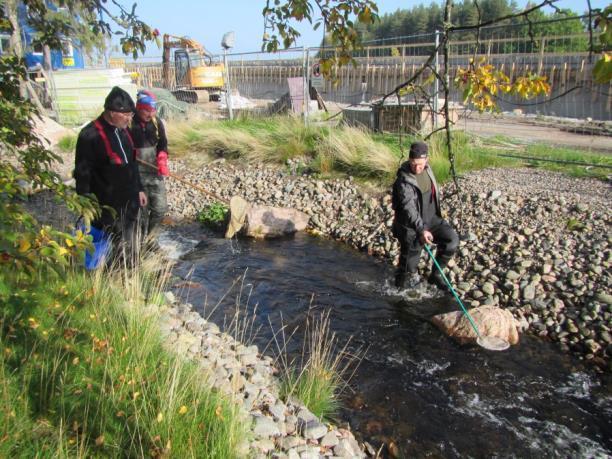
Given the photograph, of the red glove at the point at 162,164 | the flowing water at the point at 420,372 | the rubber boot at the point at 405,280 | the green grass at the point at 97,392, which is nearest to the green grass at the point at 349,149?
the rubber boot at the point at 405,280

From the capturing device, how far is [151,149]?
280 inches

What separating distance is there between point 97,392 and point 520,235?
19.5 ft

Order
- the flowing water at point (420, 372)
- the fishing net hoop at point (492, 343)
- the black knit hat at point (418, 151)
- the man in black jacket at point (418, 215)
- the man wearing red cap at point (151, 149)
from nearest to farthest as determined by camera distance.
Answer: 1. the flowing water at point (420, 372)
2. the fishing net hoop at point (492, 343)
3. the black knit hat at point (418, 151)
4. the man in black jacket at point (418, 215)
5. the man wearing red cap at point (151, 149)

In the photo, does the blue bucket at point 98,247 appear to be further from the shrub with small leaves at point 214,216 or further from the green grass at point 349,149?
the green grass at point 349,149

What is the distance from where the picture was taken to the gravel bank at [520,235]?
218 inches

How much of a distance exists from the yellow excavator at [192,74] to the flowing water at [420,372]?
1702cm

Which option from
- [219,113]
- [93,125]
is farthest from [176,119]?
[93,125]

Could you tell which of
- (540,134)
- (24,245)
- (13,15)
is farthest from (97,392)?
(540,134)

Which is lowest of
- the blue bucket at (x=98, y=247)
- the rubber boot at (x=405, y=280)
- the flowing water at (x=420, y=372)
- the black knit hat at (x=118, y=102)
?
the flowing water at (x=420, y=372)

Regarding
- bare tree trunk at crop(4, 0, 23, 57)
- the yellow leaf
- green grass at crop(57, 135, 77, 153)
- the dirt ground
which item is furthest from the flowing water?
green grass at crop(57, 135, 77, 153)

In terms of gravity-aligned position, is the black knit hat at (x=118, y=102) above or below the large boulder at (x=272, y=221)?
above

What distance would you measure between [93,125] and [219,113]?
14330mm

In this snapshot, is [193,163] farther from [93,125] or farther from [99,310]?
[99,310]

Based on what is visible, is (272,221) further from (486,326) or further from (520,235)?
(486,326)
